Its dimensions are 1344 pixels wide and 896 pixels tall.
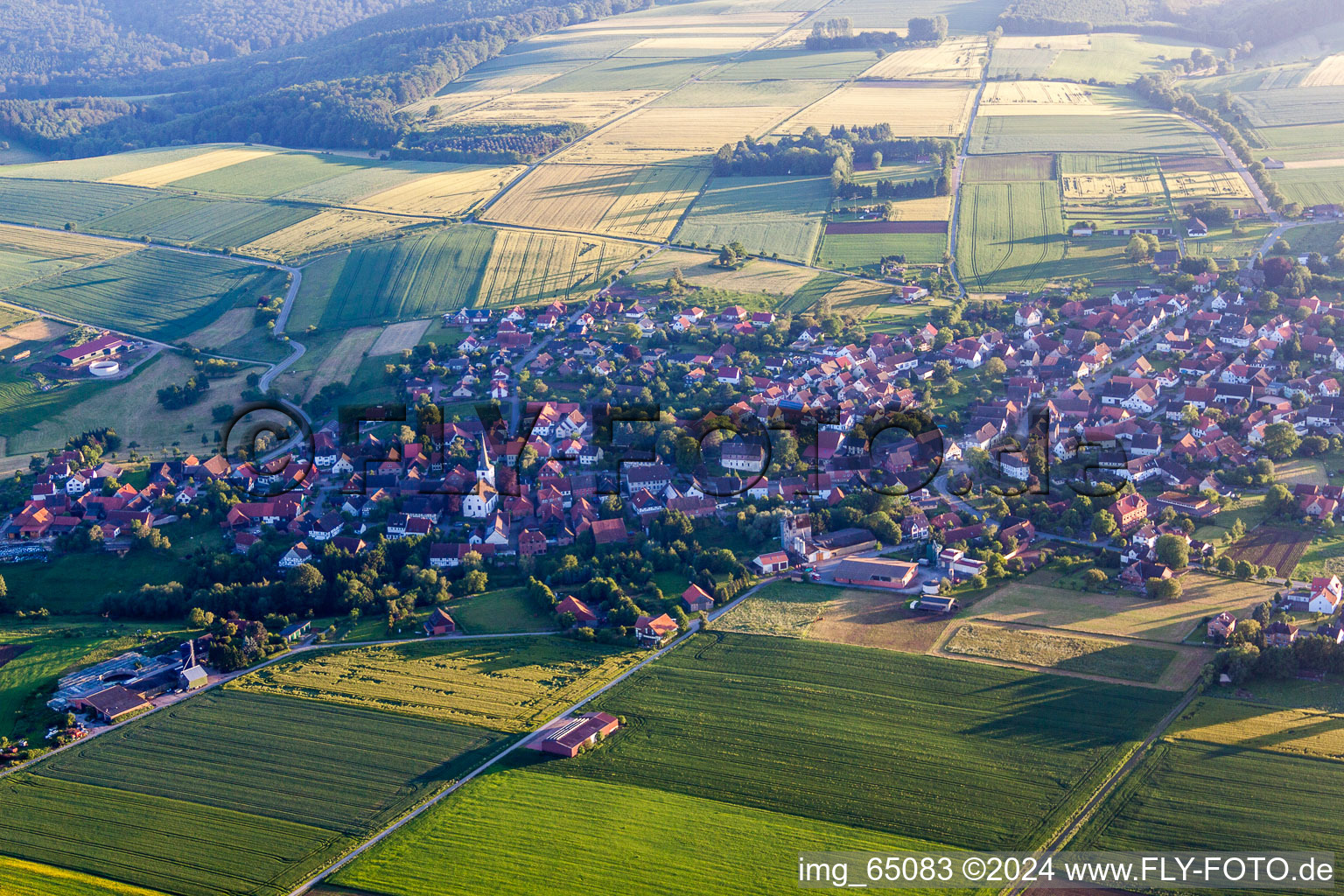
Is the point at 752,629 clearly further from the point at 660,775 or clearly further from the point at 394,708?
the point at 394,708

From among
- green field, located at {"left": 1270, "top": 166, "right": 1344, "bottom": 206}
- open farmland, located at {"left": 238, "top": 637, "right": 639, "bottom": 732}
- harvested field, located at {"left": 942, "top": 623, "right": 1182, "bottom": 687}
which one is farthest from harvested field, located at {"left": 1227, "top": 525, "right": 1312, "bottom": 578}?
green field, located at {"left": 1270, "top": 166, "right": 1344, "bottom": 206}

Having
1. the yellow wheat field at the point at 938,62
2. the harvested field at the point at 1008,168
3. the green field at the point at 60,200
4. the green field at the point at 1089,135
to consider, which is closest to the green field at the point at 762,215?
the harvested field at the point at 1008,168

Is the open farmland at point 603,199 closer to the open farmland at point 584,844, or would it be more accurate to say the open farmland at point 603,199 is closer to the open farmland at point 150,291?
the open farmland at point 150,291

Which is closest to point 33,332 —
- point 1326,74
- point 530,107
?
point 530,107

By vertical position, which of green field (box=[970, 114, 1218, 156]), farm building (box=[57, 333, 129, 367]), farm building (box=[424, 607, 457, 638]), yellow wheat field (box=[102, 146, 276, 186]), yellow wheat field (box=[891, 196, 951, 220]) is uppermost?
yellow wheat field (box=[102, 146, 276, 186])

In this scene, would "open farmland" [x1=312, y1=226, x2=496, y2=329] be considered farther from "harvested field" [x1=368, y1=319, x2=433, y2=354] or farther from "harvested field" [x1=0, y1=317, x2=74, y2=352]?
"harvested field" [x1=0, y1=317, x2=74, y2=352]

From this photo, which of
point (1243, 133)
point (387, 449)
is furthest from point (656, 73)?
point (387, 449)

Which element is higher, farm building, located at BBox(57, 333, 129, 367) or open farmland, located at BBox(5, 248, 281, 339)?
open farmland, located at BBox(5, 248, 281, 339)
